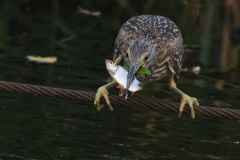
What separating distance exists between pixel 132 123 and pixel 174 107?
1.45 metres

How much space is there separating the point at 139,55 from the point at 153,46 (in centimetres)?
42

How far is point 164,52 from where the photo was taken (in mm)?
4836

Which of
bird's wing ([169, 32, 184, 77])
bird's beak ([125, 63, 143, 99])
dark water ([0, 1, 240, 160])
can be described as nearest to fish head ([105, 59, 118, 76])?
bird's beak ([125, 63, 143, 99])

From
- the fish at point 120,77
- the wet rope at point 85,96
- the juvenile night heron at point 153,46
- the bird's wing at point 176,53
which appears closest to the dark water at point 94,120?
the juvenile night heron at point 153,46

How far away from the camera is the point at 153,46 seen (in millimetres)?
4535

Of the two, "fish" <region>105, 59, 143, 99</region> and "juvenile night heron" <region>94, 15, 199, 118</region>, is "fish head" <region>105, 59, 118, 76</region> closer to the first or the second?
"fish" <region>105, 59, 143, 99</region>

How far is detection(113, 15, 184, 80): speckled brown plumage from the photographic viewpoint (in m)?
4.67

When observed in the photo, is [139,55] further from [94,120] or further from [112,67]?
[94,120]

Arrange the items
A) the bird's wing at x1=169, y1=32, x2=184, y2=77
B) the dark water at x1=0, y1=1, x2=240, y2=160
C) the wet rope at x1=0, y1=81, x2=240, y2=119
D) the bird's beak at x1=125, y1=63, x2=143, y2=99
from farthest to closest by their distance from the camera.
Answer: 1. the bird's wing at x1=169, y1=32, x2=184, y2=77
2. the dark water at x1=0, y1=1, x2=240, y2=160
3. the wet rope at x1=0, y1=81, x2=240, y2=119
4. the bird's beak at x1=125, y1=63, x2=143, y2=99

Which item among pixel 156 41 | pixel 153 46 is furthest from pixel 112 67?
pixel 156 41

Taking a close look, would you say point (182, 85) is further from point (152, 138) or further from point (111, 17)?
point (111, 17)

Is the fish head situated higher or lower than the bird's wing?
higher

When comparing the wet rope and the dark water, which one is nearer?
the wet rope

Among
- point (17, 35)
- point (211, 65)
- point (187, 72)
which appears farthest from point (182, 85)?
point (17, 35)
